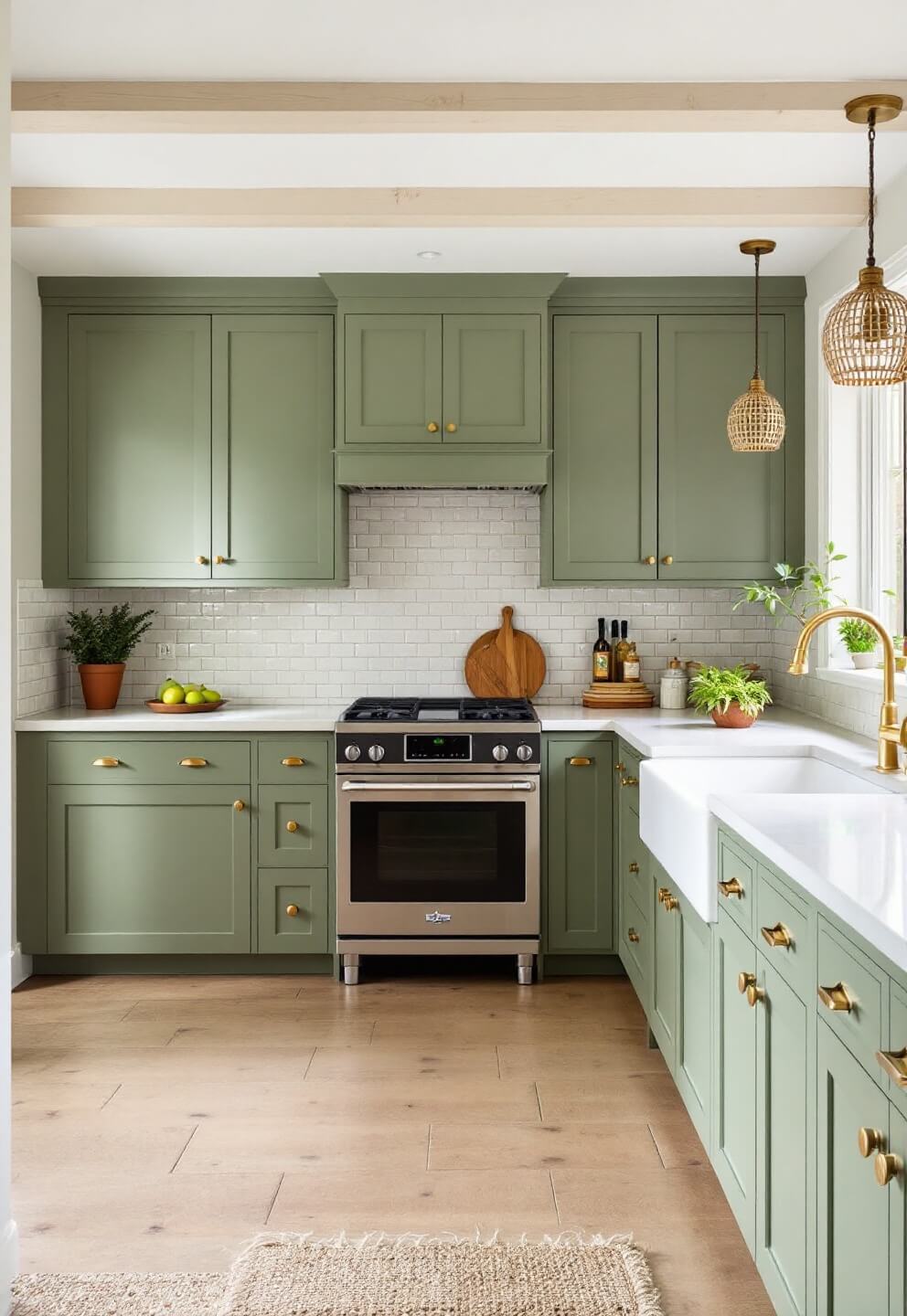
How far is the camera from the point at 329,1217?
2521 mm

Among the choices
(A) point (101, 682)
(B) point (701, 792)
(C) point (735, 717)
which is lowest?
(B) point (701, 792)

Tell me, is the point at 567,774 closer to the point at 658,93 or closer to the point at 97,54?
the point at 658,93

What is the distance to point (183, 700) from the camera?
14.3ft

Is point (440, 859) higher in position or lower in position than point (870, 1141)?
lower

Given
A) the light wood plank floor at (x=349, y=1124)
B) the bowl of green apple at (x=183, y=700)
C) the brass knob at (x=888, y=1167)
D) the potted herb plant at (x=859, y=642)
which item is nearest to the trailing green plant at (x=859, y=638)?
the potted herb plant at (x=859, y=642)

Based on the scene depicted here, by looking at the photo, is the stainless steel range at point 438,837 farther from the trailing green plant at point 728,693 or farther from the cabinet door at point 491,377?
the cabinet door at point 491,377

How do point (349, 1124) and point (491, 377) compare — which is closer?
point (349, 1124)

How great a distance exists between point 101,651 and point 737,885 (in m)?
3.01

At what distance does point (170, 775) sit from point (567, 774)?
1.50 m

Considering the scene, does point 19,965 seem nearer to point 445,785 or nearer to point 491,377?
point 445,785

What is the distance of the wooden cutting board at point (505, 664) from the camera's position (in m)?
4.69

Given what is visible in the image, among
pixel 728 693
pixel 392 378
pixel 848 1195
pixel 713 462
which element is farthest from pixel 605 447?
pixel 848 1195

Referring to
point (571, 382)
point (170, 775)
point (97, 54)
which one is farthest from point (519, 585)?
point (97, 54)

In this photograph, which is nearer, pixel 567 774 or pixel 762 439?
pixel 762 439
